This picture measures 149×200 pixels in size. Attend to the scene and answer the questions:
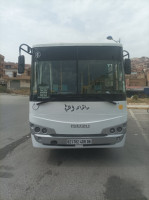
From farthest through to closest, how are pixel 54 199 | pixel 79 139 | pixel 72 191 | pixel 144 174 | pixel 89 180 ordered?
pixel 79 139 → pixel 144 174 → pixel 89 180 → pixel 72 191 → pixel 54 199

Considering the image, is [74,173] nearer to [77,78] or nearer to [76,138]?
[76,138]

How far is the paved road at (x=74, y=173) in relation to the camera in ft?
13.3

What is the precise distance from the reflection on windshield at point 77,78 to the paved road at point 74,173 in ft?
5.45

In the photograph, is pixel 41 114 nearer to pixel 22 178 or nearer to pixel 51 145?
pixel 51 145

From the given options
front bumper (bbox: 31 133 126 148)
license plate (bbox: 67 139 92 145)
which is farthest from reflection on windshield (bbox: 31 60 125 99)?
license plate (bbox: 67 139 92 145)

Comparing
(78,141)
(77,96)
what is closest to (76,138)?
(78,141)

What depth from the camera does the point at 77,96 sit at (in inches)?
216

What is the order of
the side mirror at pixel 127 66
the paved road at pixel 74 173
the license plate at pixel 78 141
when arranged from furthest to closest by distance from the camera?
the side mirror at pixel 127 66 < the license plate at pixel 78 141 < the paved road at pixel 74 173

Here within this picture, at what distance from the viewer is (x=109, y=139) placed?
18.0 ft

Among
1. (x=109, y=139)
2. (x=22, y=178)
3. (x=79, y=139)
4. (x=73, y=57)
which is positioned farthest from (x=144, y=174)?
(x=73, y=57)

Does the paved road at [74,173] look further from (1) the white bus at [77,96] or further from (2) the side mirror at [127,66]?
(2) the side mirror at [127,66]

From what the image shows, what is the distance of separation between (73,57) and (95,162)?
2.55 meters

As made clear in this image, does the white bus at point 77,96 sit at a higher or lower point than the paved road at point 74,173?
higher

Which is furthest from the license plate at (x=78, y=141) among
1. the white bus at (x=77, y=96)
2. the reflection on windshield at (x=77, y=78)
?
the reflection on windshield at (x=77, y=78)
